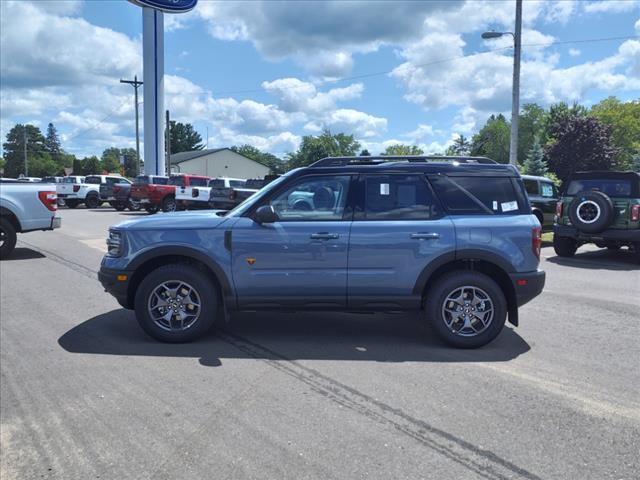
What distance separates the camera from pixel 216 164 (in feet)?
270

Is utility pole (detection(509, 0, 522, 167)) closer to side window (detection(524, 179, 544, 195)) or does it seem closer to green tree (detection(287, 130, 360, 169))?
side window (detection(524, 179, 544, 195))

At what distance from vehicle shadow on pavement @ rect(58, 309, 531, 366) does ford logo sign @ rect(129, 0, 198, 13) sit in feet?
122

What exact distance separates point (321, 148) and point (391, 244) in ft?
266

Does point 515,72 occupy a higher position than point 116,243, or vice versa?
point 515,72

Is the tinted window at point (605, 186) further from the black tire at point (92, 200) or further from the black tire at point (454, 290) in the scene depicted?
the black tire at point (92, 200)

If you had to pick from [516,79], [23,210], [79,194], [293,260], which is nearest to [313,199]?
[293,260]

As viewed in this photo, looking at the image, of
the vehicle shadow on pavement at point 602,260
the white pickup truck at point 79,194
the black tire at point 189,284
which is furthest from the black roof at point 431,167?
the white pickup truck at point 79,194

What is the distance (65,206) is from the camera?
102 ft

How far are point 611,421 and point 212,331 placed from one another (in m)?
3.83

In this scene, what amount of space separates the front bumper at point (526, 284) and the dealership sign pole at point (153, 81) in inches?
1412

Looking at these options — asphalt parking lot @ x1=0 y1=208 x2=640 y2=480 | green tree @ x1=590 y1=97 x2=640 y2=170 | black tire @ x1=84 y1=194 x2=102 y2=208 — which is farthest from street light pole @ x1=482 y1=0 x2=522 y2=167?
green tree @ x1=590 y1=97 x2=640 y2=170

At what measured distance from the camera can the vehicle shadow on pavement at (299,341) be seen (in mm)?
5066

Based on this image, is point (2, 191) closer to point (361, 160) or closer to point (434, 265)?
point (361, 160)

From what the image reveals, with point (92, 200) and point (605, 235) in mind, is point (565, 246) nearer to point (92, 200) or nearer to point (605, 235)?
point (605, 235)
